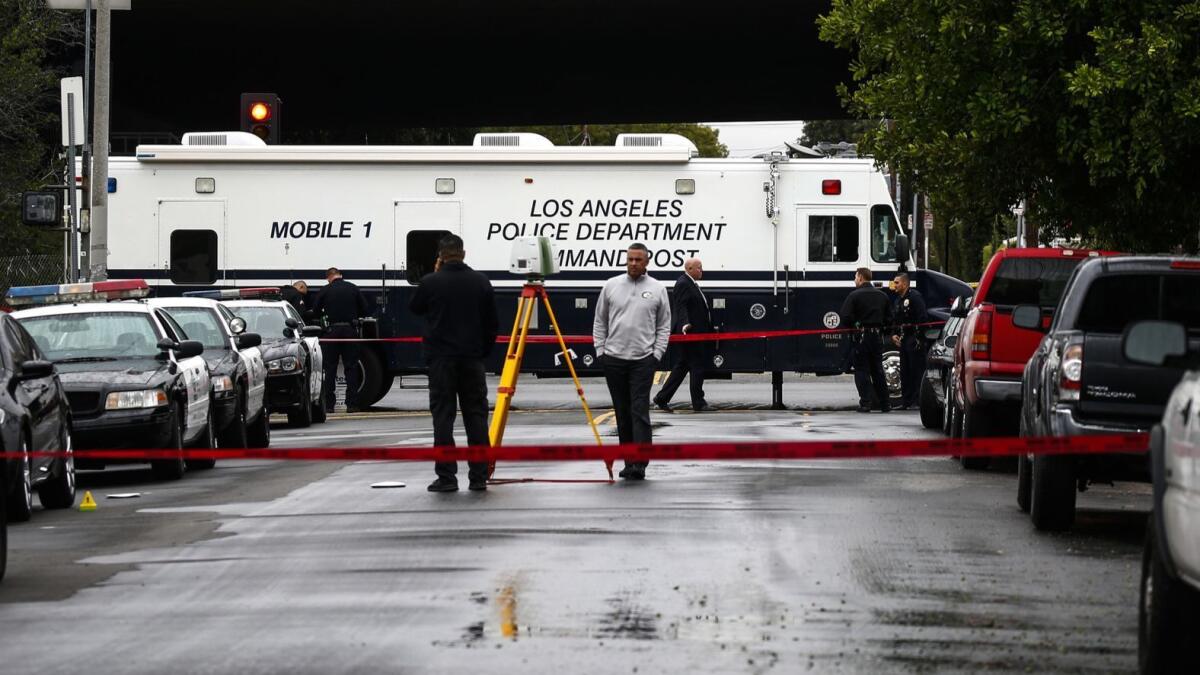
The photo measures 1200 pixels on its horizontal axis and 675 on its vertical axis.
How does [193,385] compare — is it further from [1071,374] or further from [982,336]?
[1071,374]

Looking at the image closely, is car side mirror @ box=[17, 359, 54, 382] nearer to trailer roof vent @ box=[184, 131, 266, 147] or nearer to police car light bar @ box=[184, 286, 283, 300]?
police car light bar @ box=[184, 286, 283, 300]

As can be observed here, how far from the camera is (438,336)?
1578 centimetres

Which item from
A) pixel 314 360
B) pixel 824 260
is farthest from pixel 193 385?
pixel 824 260

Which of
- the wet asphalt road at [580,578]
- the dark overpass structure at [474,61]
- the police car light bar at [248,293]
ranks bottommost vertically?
the wet asphalt road at [580,578]

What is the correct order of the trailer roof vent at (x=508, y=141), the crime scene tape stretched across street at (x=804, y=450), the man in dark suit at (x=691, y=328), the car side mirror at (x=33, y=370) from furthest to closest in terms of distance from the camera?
the trailer roof vent at (x=508, y=141), the man in dark suit at (x=691, y=328), the car side mirror at (x=33, y=370), the crime scene tape stretched across street at (x=804, y=450)

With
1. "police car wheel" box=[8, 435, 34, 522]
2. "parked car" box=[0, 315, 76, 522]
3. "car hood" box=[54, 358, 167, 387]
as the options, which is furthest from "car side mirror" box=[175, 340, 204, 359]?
"police car wheel" box=[8, 435, 34, 522]

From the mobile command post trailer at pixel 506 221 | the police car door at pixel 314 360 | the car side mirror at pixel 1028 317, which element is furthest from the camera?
the mobile command post trailer at pixel 506 221

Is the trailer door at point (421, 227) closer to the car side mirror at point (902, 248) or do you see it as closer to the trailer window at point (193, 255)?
the trailer window at point (193, 255)

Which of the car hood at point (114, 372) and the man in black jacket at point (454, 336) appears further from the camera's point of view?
the car hood at point (114, 372)

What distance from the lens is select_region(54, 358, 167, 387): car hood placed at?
55.7 ft

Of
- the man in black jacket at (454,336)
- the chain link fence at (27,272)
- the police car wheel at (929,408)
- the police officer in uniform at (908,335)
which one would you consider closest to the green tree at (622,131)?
the chain link fence at (27,272)

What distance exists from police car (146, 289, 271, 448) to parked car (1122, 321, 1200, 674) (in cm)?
1302

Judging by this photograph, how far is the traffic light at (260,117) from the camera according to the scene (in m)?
28.6

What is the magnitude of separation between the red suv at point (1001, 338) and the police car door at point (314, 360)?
969 centimetres
